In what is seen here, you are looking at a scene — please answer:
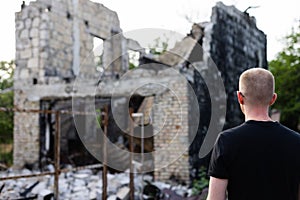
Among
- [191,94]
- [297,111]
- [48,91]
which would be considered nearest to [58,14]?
[48,91]

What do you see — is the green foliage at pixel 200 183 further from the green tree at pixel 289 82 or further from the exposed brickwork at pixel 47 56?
the green tree at pixel 289 82

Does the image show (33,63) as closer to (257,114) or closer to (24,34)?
(24,34)

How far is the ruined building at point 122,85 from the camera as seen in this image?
820 centimetres

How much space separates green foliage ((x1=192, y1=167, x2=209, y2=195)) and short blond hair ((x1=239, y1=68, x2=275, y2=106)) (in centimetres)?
566

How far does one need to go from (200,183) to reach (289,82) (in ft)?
30.0

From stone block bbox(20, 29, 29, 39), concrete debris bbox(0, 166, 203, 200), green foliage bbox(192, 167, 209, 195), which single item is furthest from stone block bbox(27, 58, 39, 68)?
green foliage bbox(192, 167, 209, 195)

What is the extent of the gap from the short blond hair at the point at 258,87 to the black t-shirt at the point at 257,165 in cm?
19

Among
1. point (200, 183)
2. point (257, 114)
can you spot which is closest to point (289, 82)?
point (200, 183)

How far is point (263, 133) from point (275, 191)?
0.95ft

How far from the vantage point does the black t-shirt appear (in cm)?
189

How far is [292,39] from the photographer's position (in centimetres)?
1652

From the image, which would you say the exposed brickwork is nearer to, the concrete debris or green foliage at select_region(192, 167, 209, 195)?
the concrete debris

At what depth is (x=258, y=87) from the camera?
196 centimetres

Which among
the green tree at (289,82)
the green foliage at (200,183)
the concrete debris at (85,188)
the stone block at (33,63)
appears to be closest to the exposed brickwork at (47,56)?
the stone block at (33,63)
